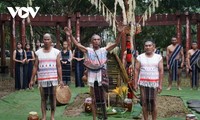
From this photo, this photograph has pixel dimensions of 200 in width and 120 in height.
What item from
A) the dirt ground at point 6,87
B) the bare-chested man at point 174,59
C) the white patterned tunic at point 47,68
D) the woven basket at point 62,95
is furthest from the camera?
the dirt ground at point 6,87

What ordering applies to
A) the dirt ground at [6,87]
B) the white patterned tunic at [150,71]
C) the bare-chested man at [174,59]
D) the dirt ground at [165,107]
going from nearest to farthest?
the white patterned tunic at [150,71], the dirt ground at [165,107], the bare-chested man at [174,59], the dirt ground at [6,87]

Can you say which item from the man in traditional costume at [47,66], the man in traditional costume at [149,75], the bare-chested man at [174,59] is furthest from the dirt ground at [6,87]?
the man in traditional costume at [149,75]

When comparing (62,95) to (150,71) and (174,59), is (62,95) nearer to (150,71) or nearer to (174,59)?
(150,71)

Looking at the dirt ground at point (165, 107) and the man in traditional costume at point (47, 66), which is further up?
the man in traditional costume at point (47, 66)

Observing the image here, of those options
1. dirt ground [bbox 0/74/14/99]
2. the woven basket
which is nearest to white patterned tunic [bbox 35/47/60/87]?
the woven basket

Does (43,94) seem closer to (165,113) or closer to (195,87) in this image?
(165,113)

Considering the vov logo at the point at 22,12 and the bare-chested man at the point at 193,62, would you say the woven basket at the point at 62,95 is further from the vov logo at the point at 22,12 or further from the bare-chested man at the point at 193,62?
the vov logo at the point at 22,12

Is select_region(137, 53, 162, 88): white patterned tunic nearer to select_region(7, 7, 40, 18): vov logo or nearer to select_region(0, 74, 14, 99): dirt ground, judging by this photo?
select_region(0, 74, 14, 99): dirt ground

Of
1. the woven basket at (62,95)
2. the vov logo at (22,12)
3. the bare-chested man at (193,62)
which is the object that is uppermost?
the vov logo at (22,12)

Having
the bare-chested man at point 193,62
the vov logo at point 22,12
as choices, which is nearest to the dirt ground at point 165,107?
the bare-chested man at point 193,62

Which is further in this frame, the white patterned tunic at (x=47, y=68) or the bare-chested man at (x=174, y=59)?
the bare-chested man at (x=174, y=59)

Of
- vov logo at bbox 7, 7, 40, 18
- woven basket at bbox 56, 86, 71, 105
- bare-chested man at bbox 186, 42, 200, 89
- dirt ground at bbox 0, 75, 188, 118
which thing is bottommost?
dirt ground at bbox 0, 75, 188, 118

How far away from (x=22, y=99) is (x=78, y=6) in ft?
38.1

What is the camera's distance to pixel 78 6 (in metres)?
20.2
